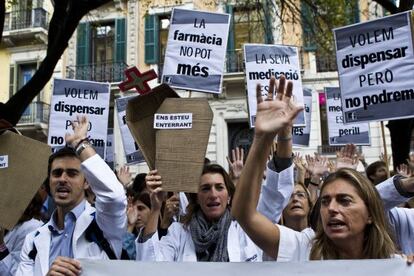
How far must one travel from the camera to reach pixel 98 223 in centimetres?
294

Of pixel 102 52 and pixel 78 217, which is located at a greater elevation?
pixel 102 52

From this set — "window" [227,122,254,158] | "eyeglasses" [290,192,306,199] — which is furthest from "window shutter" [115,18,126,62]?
"eyeglasses" [290,192,306,199]

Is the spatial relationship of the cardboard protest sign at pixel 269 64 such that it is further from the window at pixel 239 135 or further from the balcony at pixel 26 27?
the balcony at pixel 26 27

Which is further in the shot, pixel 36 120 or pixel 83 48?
pixel 36 120

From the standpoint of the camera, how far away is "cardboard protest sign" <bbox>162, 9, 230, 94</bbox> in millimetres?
6316

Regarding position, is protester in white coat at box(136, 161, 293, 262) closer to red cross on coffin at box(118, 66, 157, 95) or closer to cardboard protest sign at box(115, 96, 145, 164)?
red cross on coffin at box(118, 66, 157, 95)

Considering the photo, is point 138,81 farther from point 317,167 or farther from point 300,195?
point 317,167

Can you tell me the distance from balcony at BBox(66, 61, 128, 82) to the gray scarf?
55.2 ft

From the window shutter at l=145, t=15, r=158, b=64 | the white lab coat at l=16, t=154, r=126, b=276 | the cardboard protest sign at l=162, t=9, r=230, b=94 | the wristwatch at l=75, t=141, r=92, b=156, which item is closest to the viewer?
the white lab coat at l=16, t=154, r=126, b=276

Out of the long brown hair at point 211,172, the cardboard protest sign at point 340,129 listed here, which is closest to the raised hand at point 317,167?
the long brown hair at point 211,172

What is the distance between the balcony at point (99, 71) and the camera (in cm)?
1972

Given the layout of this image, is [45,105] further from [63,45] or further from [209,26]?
[209,26]

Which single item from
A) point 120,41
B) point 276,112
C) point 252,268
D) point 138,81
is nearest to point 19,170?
point 138,81

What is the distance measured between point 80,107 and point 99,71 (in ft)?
44.2
